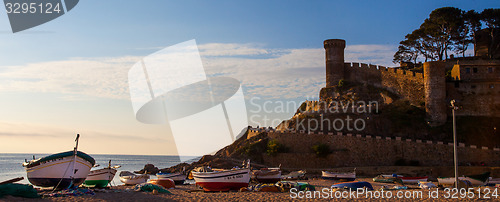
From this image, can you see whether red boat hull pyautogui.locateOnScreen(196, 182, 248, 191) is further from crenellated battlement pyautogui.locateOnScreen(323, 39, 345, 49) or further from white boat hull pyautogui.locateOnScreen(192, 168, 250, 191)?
crenellated battlement pyautogui.locateOnScreen(323, 39, 345, 49)

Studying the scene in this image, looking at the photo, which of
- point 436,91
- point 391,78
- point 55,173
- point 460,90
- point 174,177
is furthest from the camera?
point 391,78

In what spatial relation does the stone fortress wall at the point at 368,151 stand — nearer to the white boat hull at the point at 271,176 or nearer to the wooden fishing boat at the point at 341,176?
the wooden fishing boat at the point at 341,176

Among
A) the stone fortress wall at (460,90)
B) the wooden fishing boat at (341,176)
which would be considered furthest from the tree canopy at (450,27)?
the wooden fishing boat at (341,176)

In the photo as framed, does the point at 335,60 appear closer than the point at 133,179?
No

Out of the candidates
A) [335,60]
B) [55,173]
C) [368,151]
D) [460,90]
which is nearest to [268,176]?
[368,151]

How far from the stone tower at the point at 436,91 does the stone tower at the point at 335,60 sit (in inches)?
557

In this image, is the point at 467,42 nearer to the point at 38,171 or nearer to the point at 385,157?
the point at 385,157

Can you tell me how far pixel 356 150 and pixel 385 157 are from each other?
Result: 8.30 feet

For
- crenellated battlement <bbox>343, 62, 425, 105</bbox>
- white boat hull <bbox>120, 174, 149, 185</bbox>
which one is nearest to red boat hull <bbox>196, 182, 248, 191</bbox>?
white boat hull <bbox>120, 174, 149, 185</bbox>

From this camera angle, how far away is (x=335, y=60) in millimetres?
52906

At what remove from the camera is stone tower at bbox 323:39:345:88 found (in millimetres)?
52731

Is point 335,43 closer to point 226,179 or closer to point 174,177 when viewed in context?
point 174,177

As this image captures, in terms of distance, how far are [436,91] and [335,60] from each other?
15617mm

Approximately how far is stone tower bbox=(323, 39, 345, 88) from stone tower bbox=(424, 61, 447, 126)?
14.1 metres
